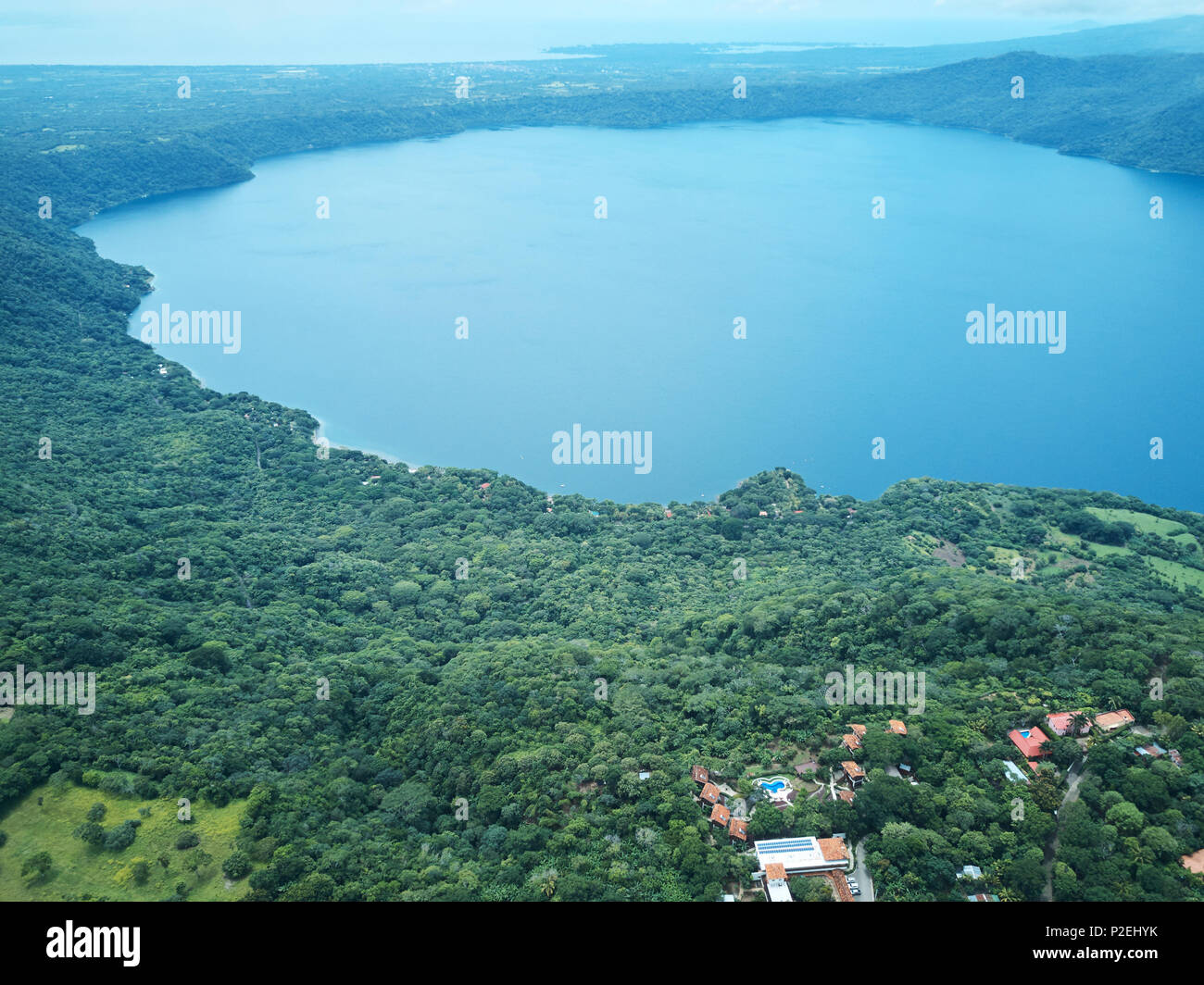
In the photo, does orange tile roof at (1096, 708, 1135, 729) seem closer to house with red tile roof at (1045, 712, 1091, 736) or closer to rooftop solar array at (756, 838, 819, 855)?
house with red tile roof at (1045, 712, 1091, 736)

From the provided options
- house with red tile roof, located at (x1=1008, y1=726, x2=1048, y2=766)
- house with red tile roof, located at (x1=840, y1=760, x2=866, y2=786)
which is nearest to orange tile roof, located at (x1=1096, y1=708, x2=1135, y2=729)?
house with red tile roof, located at (x1=1008, y1=726, x2=1048, y2=766)

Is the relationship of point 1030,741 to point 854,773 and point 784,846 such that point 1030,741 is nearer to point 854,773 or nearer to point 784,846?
point 854,773

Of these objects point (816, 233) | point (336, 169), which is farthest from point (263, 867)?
point (336, 169)

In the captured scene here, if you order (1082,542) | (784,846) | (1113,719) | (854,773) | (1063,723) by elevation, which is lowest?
(784,846)

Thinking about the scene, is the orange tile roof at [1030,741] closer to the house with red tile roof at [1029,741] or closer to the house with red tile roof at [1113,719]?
the house with red tile roof at [1029,741]

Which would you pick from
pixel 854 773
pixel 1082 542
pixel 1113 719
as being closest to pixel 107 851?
pixel 854 773

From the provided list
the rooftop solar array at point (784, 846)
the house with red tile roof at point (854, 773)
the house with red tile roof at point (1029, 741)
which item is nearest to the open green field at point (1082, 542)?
the house with red tile roof at point (1029, 741)
